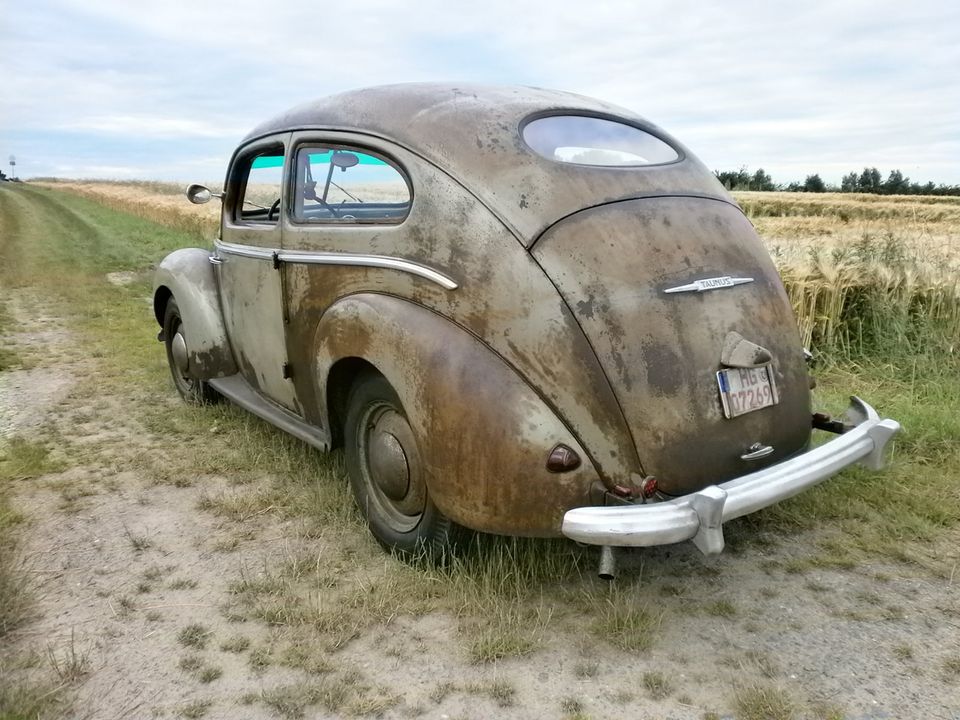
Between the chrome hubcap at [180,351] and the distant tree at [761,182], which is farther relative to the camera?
the distant tree at [761,182]

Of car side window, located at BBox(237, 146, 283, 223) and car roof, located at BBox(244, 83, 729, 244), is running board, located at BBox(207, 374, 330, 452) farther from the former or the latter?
car roof, located at BBox(244, 83, 729, 244)

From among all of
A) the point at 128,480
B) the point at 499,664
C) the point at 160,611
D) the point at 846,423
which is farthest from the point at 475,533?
the point at 128,480

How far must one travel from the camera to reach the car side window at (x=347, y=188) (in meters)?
3.46

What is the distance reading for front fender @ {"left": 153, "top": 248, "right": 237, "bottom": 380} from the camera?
16.2 feet

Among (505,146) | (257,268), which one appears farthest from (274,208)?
(505,146)

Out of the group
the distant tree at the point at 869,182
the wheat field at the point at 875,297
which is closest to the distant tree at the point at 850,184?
the distant tree at the point at 869,182

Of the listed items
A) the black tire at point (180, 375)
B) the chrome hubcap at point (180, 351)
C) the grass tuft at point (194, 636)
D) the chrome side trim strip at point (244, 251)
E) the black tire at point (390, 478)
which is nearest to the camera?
the grass tuft at point (194, 636)

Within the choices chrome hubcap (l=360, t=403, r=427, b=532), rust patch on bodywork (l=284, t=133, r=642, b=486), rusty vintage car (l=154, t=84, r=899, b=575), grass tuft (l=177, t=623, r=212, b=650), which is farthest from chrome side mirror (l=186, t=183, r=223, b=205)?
grass tuft (l=177, t=623, r=212, b=650)

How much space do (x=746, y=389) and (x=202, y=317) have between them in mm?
3489

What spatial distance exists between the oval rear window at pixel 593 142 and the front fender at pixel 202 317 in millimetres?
2664

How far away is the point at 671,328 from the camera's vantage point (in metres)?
2.89

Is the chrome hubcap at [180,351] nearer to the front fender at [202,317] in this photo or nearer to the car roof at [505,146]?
the front fender at [202,317]

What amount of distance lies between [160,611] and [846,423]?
120 inches

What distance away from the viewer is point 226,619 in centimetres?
305
